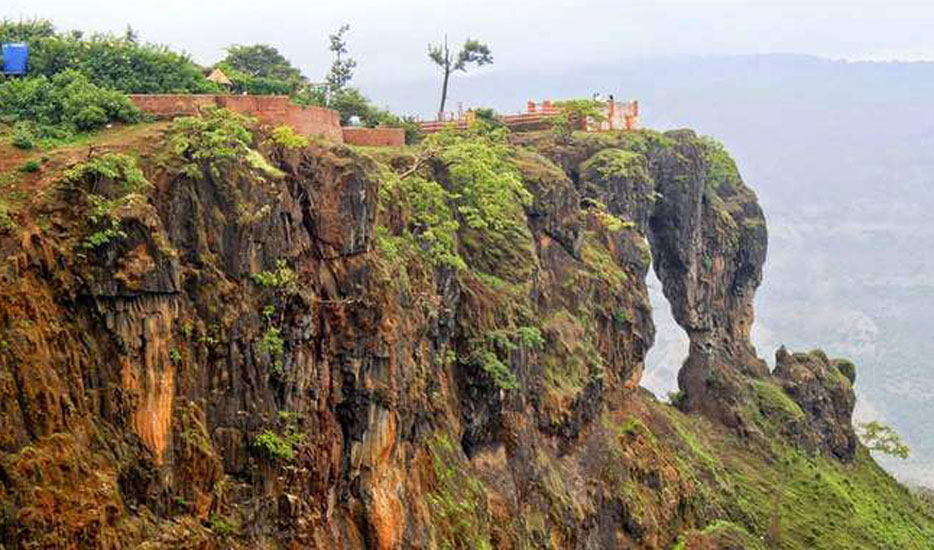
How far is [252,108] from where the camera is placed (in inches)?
1351

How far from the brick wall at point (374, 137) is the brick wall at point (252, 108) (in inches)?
246

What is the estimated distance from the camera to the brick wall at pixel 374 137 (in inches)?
1768

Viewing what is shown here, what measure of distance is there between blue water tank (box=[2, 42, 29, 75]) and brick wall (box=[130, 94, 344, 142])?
10.6 ft

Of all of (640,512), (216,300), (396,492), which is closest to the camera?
(216,300)

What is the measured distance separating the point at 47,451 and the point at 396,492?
1105 cm

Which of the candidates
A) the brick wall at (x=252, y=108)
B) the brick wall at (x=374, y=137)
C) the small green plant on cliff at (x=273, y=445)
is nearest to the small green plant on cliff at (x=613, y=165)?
the brick wall at (x=374, y=137)

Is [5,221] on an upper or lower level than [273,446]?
upper

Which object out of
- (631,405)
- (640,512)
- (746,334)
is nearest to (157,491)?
(640,512)

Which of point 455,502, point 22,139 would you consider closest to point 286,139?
point 22,139

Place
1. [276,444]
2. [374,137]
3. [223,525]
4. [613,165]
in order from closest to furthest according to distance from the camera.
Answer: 1. [223,525]
2. [276,444]
3. [374,137]
4. [613,165]

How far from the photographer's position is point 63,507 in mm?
23391

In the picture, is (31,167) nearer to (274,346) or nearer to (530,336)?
(274,346)

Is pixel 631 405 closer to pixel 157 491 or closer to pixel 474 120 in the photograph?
pixel 474 120

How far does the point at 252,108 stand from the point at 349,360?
7021 mm
